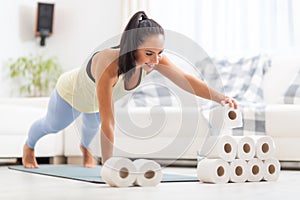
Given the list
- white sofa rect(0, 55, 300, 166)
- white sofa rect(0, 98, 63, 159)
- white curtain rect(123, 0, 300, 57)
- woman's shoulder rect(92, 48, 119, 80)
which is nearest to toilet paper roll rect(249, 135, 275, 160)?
white sofa rect(0, 55, 300, 166)

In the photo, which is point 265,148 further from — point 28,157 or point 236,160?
point 28,157

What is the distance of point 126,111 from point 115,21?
5.95ft

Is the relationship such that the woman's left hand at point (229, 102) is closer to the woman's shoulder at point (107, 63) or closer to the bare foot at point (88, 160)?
the woman's shoulder at point (107, 63)

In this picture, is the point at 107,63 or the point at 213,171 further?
the point at 213,171

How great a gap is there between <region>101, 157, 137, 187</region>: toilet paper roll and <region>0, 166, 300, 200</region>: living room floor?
41 mm

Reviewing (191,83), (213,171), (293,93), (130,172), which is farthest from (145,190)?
(293,93)

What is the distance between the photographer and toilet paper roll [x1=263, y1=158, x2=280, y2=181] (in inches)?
98.0

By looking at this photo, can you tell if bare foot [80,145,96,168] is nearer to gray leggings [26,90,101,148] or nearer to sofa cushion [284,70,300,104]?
gray leggings [26,90,101,148]

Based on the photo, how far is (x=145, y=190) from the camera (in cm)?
206

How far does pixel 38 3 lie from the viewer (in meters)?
4.86

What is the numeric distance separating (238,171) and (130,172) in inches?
21.0

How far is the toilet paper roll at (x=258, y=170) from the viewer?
2.46m

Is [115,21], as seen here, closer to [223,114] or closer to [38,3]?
[38,3]

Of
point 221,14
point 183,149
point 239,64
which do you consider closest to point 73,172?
point 183,149
